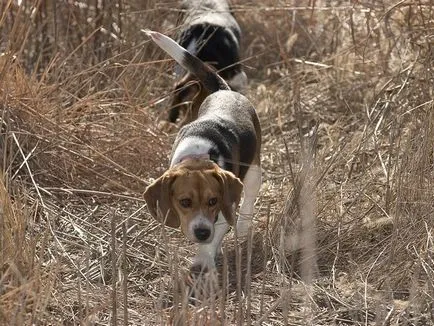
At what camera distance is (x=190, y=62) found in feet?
22.5

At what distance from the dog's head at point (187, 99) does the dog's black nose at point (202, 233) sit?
1.99 m

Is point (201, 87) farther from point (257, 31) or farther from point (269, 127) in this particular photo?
point (257, 31)

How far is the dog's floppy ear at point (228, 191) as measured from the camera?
575 cm

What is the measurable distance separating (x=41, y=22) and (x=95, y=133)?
1573 mm

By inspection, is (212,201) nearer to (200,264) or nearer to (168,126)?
(200,264)

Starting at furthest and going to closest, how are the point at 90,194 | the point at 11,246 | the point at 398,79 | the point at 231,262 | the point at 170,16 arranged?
the point at 170,16
the point at 398,79
the point at 90,194
the point at 231,262
the point at 11,246

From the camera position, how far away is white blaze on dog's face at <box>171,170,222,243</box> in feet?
18.6

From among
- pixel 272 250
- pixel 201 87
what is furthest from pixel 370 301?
pixel 201 87

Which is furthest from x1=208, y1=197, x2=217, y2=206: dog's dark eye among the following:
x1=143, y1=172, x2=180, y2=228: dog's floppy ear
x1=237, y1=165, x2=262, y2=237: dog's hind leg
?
x1=237, y1=165, x2=262, y2=237: dog's hind leg

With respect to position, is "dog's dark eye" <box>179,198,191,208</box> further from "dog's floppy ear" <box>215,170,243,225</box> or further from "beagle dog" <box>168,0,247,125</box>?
"beagle dog" <box>168,0,247,125</box>

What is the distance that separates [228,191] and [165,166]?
58.6 inches

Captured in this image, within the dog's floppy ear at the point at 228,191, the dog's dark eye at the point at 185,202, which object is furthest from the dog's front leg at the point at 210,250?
the dog's dark eye at the point at 185,202

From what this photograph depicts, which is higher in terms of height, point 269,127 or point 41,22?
point 41,22

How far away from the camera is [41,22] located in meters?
8.30
